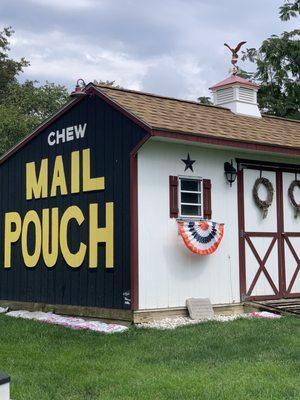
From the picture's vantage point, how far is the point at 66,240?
1191 cm

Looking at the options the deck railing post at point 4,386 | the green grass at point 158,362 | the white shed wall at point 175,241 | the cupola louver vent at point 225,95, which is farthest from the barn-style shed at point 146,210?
the deck railing post at point 4,386

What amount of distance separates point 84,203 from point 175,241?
1864 millimetres

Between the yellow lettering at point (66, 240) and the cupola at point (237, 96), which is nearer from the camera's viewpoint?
the yellow lettering at point (66, 240)

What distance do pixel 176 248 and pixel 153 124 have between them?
2.15m

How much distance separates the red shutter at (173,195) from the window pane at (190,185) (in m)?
0.22

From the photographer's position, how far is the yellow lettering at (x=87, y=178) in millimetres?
11344

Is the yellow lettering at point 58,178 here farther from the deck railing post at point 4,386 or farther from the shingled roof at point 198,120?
the deck railing post at point 4,386

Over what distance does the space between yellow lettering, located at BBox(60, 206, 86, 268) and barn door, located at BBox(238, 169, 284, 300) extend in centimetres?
293

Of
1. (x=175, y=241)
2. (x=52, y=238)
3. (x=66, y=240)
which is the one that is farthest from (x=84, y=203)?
(x=175, y=241)

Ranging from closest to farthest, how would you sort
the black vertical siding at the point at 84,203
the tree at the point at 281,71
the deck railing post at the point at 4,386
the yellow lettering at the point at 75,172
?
the deck railing post at the point at 4,386
the black vertical siding at the point at 84,203
the yellow lettering at the point at 75,172
the tree at the point at 281,71

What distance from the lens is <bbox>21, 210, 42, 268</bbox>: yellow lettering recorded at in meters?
12.6

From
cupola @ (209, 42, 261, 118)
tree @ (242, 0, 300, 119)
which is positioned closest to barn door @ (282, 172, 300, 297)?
cupola @ (209, 42, 261, 118)

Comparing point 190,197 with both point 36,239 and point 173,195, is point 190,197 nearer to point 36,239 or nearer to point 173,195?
point 173,195

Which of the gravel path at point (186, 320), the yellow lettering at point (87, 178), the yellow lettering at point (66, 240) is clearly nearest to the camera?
the gravel path at point (186, 320)
